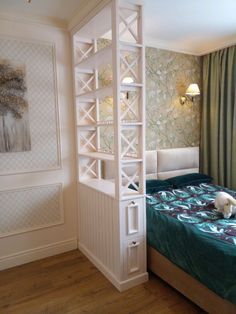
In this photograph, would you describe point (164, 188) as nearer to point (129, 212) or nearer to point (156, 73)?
point (129, 212)

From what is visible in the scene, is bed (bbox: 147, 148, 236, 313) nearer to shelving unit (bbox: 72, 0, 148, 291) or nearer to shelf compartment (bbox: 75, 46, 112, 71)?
shelving unit (bbox: 72, 0, 148, 291)

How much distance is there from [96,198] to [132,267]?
750 mm

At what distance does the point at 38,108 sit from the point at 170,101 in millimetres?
2020

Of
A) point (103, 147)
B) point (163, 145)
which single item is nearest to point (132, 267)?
point (103, 147)

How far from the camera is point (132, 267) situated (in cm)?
233

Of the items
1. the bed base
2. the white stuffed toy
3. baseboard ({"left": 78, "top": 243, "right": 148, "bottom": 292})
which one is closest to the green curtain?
the white stuffed toy

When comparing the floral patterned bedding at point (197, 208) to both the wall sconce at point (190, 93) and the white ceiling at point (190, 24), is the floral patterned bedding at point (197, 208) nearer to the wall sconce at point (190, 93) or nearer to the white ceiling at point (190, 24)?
the wall sconce at point (190, 93)

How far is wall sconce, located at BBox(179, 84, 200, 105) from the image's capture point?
3.67 metres

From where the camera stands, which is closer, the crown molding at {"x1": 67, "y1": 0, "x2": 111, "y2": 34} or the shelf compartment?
the crown molding at {"x1": 67, "y1": 0, "x2": 111, "y2": 34}

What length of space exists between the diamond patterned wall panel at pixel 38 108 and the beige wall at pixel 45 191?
0.02 meters

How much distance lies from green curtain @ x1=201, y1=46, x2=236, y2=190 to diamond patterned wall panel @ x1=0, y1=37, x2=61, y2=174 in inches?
97.7

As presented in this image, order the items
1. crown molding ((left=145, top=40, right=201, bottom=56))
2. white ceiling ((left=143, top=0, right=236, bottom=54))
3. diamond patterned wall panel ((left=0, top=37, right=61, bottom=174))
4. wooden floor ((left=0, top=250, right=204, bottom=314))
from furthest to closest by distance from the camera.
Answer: crown molding ((left=145, top=40, right=201, bottom=56)), diamond patterned wall panel ((left=0, top=37, right=61, bottom=174)), white ceiling ((left=143, top=0, right=236, bottom=54)), wooden floor ((left=0, top=250, right=204, bottom=314))

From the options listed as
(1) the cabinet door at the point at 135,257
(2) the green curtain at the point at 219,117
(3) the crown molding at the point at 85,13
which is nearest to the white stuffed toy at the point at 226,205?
(1) the cabinet door at the point at 135,257

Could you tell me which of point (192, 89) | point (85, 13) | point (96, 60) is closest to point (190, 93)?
point (192, 89)
